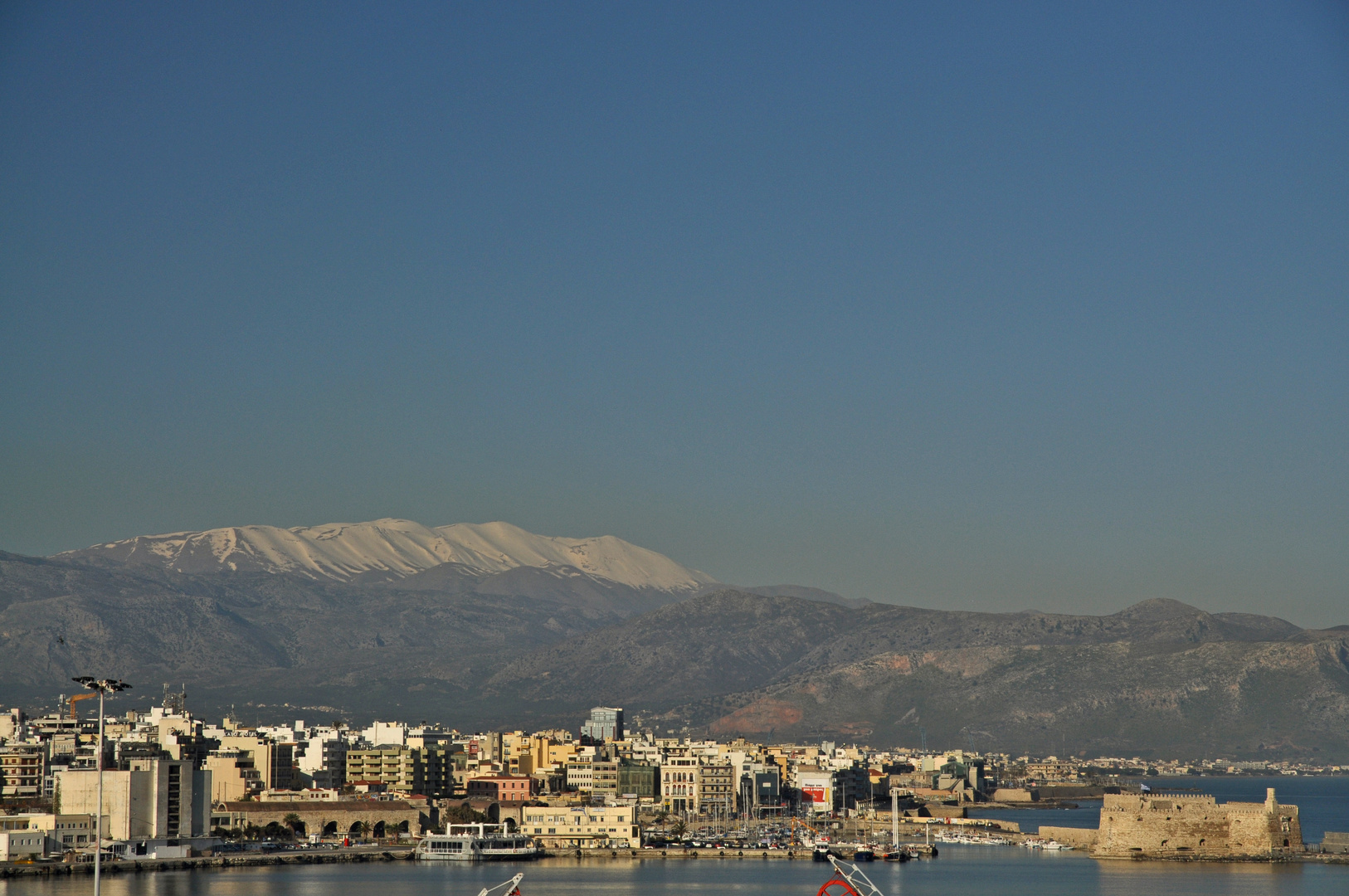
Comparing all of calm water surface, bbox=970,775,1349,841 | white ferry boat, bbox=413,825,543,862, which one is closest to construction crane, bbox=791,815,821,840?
calm water surface, bbox=970,775,1349,841

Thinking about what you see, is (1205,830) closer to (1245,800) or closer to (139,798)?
(139,798)

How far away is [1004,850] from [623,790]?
2824cm

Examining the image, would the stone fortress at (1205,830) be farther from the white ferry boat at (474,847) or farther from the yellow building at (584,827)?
the white ferry boat at (474,847)

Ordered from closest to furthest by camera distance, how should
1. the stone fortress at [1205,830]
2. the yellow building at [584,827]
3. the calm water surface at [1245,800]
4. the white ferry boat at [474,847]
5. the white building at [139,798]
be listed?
1. the stone fortress at [1205,830]
2. the white building at [139,798]
3. the white ferry boat at [474,847]
4. the yellow building at [584,827]
5. the calm water surface at [1245,800]

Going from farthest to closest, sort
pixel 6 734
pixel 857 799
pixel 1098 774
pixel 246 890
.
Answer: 1. pixel 1098 774
2. pixel 857 799
3. pixel 6 734
4. pixel 246 890

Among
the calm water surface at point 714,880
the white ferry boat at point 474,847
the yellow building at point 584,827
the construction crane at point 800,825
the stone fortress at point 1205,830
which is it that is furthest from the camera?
the construction crane at point 800,825

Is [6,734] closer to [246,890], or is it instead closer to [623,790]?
[623,790]

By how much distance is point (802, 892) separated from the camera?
59.9m

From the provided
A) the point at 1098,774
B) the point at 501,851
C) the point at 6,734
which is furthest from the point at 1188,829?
the point at 1098,774

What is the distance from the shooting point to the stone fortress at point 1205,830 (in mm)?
68188

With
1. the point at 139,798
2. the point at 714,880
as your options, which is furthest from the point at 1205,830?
the point at 139,798

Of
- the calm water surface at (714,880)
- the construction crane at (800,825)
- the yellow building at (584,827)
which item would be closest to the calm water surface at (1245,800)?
the calm water surface at (714,880)

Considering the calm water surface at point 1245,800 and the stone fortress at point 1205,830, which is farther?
the calm water surface at point 1245,800

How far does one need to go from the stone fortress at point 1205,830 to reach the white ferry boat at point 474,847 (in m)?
24.1
